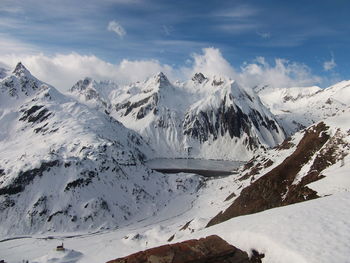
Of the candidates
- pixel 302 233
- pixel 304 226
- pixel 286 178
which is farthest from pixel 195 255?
pixel 286 178

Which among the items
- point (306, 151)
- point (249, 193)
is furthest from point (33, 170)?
point (306, 151)

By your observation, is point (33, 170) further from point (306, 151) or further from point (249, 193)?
point (306, 151)

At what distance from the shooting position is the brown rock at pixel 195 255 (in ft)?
55.2

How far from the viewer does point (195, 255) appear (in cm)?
1702

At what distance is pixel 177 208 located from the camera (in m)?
146

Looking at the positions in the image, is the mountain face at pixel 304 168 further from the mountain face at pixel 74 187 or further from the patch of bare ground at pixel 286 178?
the mountain face at pixel 74 187

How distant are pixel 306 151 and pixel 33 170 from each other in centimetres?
11304

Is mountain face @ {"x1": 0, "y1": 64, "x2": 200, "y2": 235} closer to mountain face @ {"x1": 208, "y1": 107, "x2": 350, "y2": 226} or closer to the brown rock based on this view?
mountain face @ {"x1": 208, "y1": 107, "x2": 350, "y2": 226}

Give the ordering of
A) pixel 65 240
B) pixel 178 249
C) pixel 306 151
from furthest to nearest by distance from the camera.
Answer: pixel 65 240
pixel 306 151
pixel 178 249

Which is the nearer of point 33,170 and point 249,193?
point 249,193

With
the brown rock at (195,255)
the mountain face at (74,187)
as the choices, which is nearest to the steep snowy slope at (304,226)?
the brown rock at (195,255)

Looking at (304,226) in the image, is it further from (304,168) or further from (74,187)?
(74,187)

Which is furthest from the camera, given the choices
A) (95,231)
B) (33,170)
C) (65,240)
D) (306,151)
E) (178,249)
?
(33,170)

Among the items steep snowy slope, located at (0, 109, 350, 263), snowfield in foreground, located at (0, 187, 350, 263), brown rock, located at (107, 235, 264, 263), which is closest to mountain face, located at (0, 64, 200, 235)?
steep snowy slope, located at (0, 109, 350, 263)
